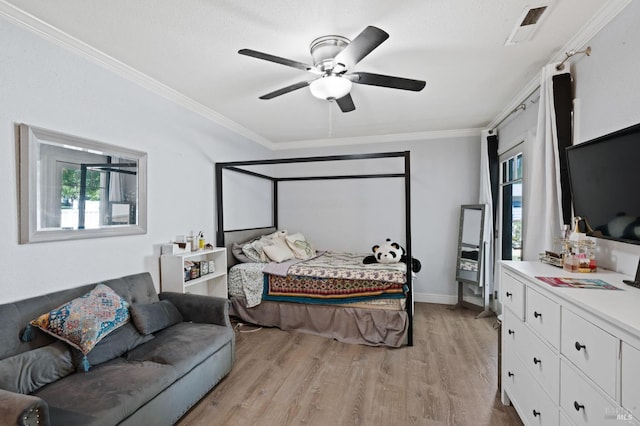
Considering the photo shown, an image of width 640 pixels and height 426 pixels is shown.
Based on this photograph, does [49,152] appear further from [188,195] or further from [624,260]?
[624,260]

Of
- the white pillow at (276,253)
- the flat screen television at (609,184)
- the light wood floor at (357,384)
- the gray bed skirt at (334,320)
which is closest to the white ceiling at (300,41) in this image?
the flat screen television at (609,184)

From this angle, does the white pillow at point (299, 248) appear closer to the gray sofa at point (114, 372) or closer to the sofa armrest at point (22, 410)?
the gray sofa at point (114, 372)

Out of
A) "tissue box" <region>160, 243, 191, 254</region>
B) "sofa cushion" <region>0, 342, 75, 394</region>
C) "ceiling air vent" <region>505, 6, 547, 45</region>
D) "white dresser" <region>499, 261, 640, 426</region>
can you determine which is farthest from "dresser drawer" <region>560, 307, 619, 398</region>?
"tissue box" <region>160, 243, 191, 254</region>

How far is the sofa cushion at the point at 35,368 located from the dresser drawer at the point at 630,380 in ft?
8.31

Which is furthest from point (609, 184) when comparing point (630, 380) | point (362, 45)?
point (362, 45)

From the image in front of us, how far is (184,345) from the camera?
2.00m

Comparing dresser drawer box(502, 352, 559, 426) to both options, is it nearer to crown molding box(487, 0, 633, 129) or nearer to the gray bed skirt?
the gray bed skirt

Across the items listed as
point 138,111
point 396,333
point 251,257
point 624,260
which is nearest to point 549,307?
point 624,260

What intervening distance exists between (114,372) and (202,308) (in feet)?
2.61

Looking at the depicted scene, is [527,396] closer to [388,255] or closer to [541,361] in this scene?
[541,361]

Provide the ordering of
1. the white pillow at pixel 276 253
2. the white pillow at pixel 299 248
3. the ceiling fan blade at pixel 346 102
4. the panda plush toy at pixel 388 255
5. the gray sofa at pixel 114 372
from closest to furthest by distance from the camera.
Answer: the gray sofa at pixel 114 372 < the ceiling fan blade at pixel 346 102 < the panda plush toy at pixel 388 255 < the white pillow at pixel 276 253 < the white pillow at pixel 299 248

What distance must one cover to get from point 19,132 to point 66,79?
1.66ft

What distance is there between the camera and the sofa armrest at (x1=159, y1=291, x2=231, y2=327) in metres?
2.38

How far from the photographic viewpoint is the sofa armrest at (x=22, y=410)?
1.09 metres
